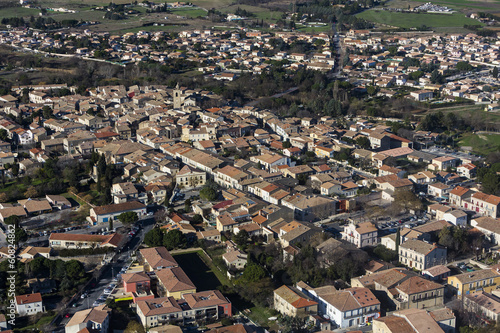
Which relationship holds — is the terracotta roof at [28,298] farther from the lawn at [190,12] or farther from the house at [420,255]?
the lawn at [190,12]

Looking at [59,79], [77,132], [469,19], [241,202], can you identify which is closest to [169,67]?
[59,79]

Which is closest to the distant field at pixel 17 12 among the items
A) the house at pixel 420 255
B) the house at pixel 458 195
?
the house at pixel 458 195

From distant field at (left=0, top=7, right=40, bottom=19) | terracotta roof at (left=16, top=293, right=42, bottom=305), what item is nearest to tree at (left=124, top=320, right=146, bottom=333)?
terracotta roof at (left=16, top=293, right=42, bottom=305)

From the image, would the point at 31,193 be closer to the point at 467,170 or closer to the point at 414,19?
the point at 467,170

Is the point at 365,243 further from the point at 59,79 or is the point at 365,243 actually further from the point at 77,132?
the point at 59,79

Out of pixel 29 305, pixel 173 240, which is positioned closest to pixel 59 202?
pixel 173 240
